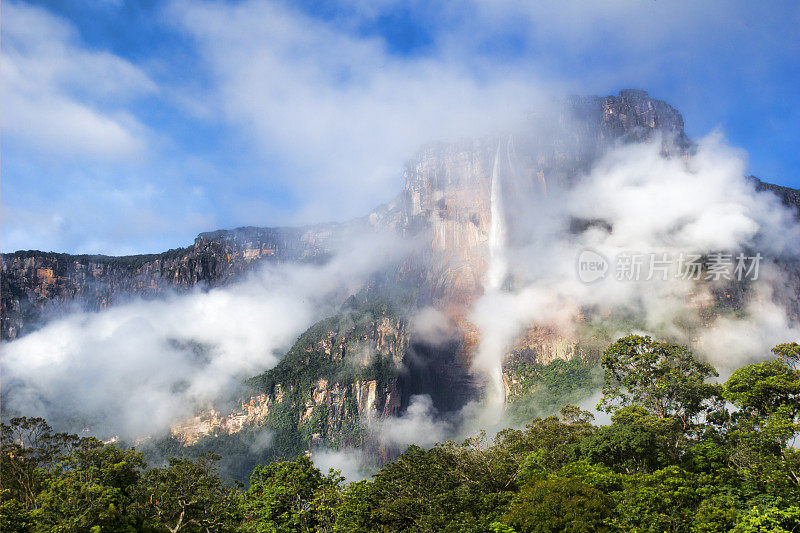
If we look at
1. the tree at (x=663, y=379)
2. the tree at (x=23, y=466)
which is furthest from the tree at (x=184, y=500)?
the tree at (x=663, y=379)

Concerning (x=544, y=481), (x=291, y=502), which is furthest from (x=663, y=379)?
(x=291, y=502)

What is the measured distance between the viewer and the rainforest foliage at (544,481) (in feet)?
78.2

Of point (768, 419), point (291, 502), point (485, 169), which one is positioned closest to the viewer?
point (768, 419)

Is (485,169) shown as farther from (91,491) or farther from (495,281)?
(91,491)

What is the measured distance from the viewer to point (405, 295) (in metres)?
158

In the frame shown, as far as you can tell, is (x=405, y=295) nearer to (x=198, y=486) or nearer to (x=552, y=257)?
(x=552, y=257)

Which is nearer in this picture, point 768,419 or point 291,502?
point 768,419

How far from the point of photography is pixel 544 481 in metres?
27.6

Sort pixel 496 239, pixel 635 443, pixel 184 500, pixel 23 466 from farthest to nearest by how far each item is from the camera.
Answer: pixel 496 239 < pixel 635 443 < pixel 184 500 < pixel 23 466

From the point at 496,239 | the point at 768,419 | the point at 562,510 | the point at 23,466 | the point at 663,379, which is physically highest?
the point at 496,239

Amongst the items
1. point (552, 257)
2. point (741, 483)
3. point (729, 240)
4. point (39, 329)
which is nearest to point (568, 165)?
point (552, 257)

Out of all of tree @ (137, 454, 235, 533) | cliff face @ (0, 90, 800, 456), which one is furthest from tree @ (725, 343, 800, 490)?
cliff face @ (0, 90, 800, 456)

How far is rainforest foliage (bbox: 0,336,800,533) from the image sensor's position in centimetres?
2384

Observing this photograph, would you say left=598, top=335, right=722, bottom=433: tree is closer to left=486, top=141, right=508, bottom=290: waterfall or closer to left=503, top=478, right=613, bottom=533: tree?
left=503, top=478, right=613, bottom=533: tree
